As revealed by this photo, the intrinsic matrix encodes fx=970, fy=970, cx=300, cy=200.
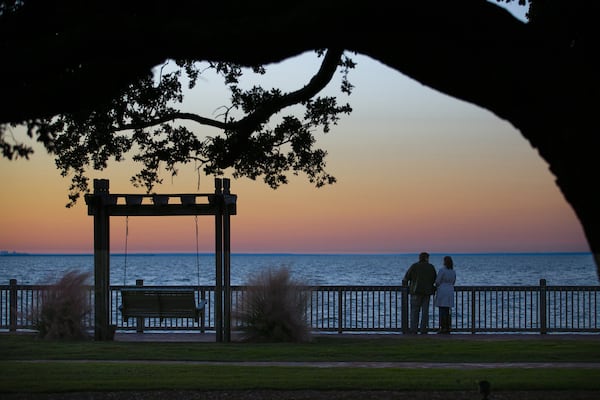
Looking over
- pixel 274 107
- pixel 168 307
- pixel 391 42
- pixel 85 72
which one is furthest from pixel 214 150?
pixel 391 42

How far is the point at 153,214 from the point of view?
717 inches

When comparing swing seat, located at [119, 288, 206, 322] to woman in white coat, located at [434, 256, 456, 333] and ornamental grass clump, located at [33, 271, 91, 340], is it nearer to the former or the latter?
ornamental grass clump, located at [33, 271, 91, 340]

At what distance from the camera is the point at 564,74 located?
20.4 feet

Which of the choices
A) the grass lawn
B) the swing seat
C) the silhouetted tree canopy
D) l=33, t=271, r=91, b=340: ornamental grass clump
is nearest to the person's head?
the grass lawn

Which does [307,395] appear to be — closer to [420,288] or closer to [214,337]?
[214,337]

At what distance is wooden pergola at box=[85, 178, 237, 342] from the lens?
17.8 metres

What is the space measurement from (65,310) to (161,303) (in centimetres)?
173

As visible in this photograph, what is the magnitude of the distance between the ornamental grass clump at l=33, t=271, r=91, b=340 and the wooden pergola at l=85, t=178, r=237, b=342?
284 mm

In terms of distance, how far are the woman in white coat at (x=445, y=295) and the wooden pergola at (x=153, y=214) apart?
16.2 feet

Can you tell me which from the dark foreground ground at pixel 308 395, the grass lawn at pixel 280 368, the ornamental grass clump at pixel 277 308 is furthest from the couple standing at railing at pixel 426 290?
the dark foreground ground at pixel 308 395

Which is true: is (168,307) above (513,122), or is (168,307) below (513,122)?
below

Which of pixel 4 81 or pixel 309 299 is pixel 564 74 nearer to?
pixel 4 81

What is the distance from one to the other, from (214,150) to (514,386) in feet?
17.4

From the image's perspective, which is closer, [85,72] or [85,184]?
[85,72]
